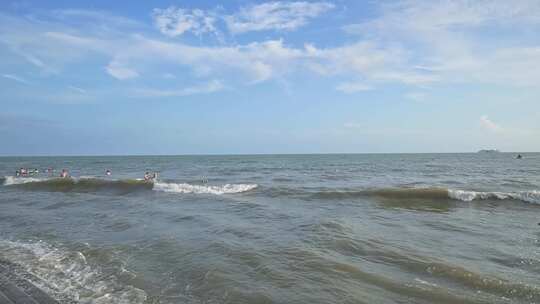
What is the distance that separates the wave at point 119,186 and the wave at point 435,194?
6553 millimetres

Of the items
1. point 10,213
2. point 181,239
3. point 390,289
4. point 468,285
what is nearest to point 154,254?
point 181,239

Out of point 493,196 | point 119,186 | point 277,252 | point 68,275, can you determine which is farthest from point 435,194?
point 119,186

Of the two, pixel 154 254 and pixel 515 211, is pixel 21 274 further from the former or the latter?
pixel 515 211

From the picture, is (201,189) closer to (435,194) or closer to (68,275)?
(435,194)

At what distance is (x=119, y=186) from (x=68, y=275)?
2033 cm

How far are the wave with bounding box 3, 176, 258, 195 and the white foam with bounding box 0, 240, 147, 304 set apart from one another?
13.7 metres

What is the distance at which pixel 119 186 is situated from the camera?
25.8 metres

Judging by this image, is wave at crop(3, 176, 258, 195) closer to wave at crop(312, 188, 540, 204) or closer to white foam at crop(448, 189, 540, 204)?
wave at crop(312, 188, 540, 204)

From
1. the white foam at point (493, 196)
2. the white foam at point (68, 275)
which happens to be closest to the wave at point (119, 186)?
the white foam at point (493, 196)

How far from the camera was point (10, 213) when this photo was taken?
1401 cm

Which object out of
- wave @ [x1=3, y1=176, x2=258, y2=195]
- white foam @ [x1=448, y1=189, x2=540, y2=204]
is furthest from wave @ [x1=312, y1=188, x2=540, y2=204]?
wave @ [x1=3, y1=176, x2=258, y2=195]

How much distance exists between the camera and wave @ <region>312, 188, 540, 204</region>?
58.5 ft

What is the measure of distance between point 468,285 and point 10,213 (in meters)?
15.7

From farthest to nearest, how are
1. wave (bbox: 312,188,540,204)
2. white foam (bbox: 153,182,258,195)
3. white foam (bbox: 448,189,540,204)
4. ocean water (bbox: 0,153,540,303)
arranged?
white foam (bbox: 153,182,258,195)
wave (bbox: 312,188,540,204)
white foam (bbox: 448,189,540,204)
ocean water (bbox: 0,153,540,303)
